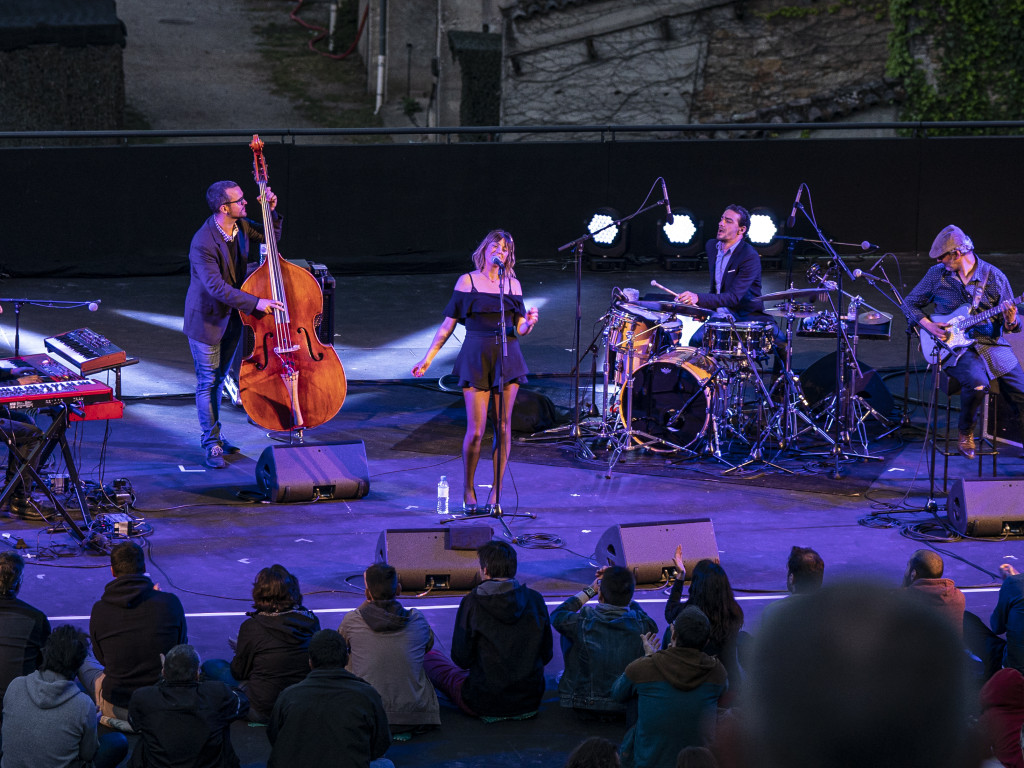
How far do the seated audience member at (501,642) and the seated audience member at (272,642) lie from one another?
28.8 inches

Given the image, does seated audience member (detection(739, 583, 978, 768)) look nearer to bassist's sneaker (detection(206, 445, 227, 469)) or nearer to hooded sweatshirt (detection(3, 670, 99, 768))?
hooded sweatshirt (detection(3, 670, 99, 768))

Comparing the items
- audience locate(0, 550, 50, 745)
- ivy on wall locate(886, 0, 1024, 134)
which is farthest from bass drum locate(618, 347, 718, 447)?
ivy on wall locate(886, 0, 1024, 134)

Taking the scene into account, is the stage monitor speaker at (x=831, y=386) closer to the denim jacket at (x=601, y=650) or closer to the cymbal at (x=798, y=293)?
the cymbal at (x=798, y=293)

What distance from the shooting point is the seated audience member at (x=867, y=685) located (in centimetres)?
129

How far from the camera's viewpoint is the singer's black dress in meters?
9.01

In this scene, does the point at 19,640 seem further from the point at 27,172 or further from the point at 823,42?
the point at 823,42

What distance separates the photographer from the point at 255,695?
616 centimetres

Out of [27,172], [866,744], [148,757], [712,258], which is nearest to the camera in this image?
[866,744]

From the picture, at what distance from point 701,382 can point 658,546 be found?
112 inches

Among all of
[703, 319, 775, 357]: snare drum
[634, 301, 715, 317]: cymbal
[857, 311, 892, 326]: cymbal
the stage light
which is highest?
the stage light

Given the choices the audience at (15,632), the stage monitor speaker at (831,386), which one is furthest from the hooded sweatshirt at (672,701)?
the stage monitor speaker at (831,386)

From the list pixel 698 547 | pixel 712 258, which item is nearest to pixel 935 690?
pixel 698 547

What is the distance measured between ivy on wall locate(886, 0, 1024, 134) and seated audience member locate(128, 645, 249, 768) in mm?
18370

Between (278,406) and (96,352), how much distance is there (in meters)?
1.35
